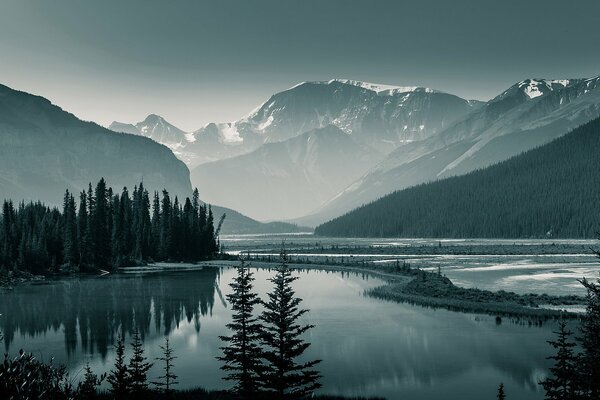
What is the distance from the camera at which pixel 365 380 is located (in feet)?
134

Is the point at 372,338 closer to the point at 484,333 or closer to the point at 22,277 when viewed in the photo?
the point at 484,333

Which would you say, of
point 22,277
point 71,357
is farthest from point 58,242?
point 71,357

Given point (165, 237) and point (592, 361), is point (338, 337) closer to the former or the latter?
point (592, 361)

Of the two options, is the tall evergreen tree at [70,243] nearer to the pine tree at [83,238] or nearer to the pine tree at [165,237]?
the pine tree at [83,238]

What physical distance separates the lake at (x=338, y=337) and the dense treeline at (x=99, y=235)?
114ft

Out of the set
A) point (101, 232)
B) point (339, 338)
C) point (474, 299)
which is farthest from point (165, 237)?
point (339, 338)

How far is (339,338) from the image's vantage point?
53.3m

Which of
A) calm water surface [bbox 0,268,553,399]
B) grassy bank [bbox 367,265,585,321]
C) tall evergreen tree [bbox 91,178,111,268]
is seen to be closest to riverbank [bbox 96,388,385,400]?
calm water surface [bbox 0,268,553,399]

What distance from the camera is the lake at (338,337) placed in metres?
40.4

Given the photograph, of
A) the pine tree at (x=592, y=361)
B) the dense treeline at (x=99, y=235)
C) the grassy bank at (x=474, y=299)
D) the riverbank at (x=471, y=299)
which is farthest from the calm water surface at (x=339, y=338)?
the dense treeline at (x=99, y=235)

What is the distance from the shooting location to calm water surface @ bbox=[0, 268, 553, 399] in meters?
40.4

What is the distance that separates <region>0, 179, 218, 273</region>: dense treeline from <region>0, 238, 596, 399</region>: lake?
34785mm

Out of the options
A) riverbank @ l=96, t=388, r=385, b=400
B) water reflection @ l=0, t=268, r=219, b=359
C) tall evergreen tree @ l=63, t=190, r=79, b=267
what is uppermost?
tall evergreen tree @ l=63, t=190, r=79, b=267

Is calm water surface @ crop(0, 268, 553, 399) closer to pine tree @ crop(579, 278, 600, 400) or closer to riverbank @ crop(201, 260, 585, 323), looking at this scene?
riverbank @ crop(201, 260, 585, 323)
